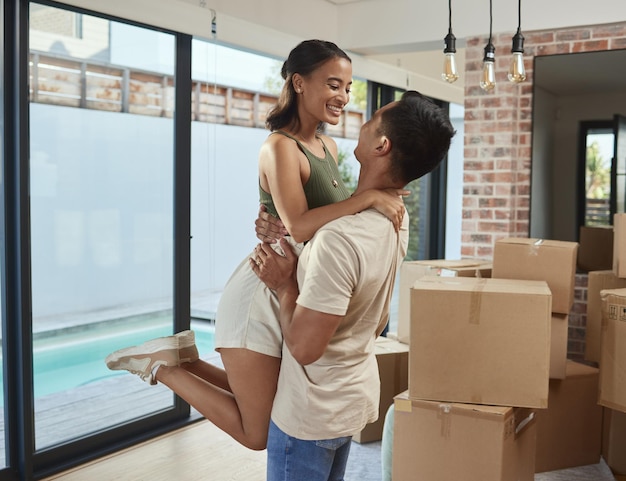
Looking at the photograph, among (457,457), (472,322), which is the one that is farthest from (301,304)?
(457,457)

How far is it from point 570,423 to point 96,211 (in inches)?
93.7

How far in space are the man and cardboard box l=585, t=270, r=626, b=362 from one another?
2004 millimetres

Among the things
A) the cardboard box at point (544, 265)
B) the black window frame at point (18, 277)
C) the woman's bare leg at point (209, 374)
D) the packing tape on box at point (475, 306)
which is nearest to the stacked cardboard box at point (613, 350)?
the cardboard box at point (544, 265)

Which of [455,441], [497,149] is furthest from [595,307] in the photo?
[497,149]

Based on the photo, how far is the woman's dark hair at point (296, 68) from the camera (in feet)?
6.40

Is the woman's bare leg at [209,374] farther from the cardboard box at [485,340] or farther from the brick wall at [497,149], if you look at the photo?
the brick wall at [497,149]

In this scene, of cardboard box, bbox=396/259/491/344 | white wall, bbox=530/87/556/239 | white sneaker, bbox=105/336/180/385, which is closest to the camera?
white sneaker, bbox=105/336/180/385

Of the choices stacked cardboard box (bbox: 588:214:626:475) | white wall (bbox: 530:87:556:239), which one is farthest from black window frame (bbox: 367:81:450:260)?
stacked cardboard box (bbox: 588:214:626:475)

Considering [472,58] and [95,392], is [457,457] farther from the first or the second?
[472,58]

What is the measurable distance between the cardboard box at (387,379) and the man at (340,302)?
200cm

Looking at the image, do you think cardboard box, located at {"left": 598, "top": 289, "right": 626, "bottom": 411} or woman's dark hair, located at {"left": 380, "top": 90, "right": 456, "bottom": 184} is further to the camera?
cardboard box, located at {"left": 598, "top": 289, "right": 626, "bottom": 411}

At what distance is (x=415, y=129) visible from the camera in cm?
153

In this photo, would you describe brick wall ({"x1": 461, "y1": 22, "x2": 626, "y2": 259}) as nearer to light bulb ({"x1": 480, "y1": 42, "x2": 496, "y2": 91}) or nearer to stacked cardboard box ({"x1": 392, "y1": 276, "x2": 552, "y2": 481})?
light bulb ({"x1": 480, "y1": 42, "x2": 496, "y2": 91})

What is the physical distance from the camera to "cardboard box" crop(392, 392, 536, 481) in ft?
8.41
